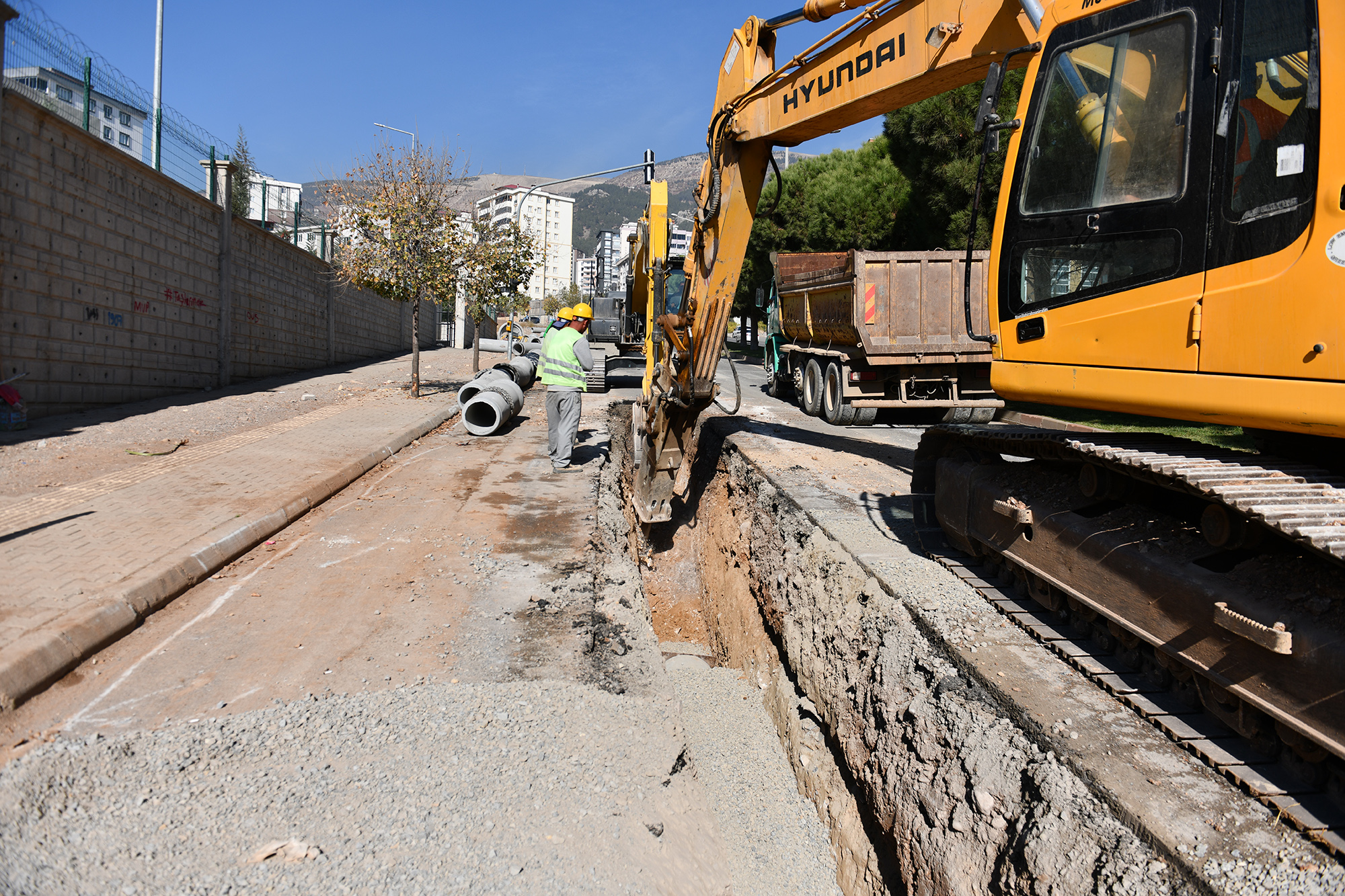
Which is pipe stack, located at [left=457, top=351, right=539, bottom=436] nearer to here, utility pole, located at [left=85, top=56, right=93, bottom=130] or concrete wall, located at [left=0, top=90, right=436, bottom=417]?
concrete wall, located at [left=0, top=90, right=436, bottom=417]

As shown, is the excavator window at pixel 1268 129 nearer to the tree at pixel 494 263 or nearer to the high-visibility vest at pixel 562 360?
the high-visibility vest at pixel 562 360

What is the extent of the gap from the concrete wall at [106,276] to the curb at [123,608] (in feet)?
16.9

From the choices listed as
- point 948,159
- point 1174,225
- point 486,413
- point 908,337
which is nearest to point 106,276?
point 486,413

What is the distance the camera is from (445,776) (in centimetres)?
285

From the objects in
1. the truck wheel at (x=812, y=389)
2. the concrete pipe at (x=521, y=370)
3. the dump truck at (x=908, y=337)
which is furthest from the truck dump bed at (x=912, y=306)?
the concrete pipe at (x=521, y=370)

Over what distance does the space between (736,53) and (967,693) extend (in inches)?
202

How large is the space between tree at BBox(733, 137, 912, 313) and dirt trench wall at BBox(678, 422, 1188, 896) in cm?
1474

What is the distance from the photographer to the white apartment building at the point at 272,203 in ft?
51.1

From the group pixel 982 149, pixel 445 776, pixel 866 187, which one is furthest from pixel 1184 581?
pixel 866 187

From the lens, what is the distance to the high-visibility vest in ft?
27.7

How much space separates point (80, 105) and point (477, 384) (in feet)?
19.2

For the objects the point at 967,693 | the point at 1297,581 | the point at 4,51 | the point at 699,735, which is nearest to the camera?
the point at 1297,581

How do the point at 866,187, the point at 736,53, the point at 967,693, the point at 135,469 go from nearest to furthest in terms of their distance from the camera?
1. the point at 967,693
2. the point at 736,53
3. the point at 135,469
4. the point at 866,187

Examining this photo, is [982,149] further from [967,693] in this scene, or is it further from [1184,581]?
[967,693]
